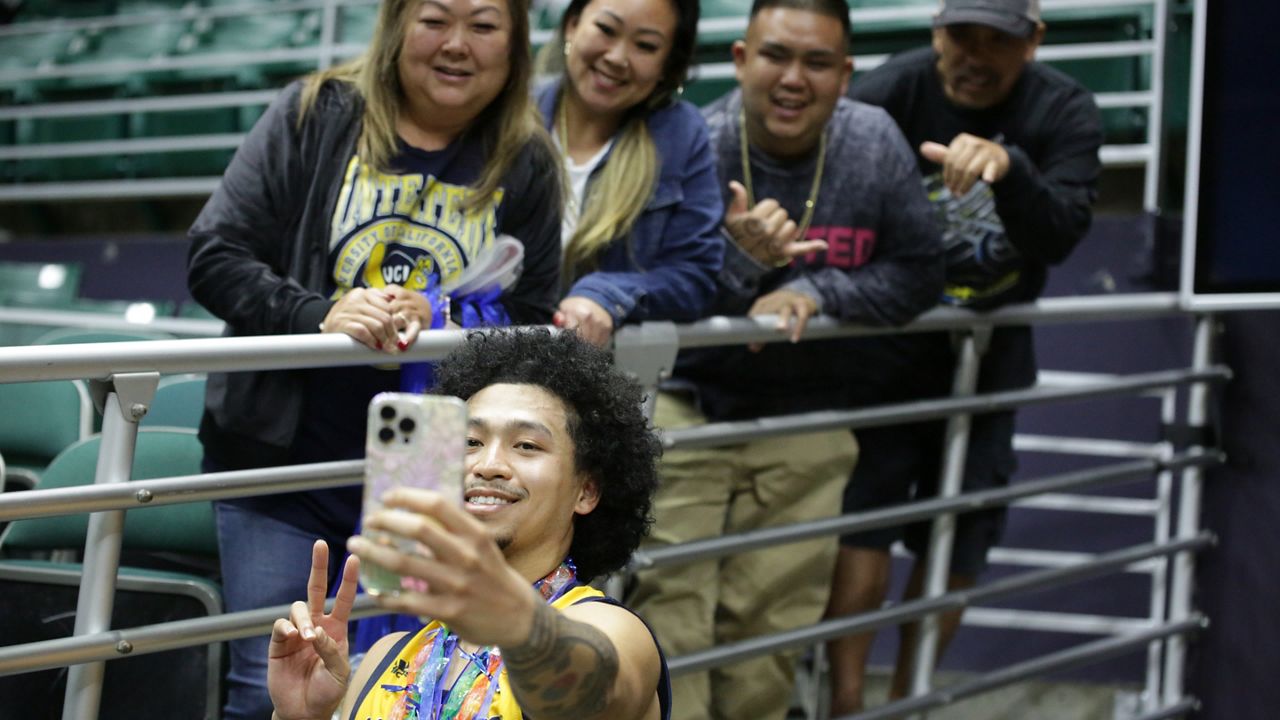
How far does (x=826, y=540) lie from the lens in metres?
3.09

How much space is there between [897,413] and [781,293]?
34 cm

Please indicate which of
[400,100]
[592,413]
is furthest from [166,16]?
[592,413]

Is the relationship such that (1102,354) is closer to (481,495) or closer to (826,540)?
(826,540)

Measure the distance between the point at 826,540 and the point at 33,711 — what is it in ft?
5.13

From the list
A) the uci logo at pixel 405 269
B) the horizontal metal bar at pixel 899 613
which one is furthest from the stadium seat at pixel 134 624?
the horizontal metal bar at pixel 899 613

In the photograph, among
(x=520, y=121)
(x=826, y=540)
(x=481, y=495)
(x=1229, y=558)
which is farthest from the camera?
(x=1229, y=558)

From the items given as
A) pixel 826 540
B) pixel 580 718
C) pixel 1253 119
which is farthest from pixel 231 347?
pixel 1253 119

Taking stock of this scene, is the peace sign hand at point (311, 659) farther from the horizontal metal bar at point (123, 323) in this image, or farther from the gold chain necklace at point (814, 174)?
the horizontal metal bar at point (123, 323)

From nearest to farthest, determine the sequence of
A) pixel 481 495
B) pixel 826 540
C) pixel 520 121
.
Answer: pixel 481 495 → pixel 520 121 → pixel 826 540

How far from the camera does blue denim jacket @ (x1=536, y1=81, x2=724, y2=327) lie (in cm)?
269

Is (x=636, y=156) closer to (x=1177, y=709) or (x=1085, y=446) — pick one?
(x=1177, y=709)

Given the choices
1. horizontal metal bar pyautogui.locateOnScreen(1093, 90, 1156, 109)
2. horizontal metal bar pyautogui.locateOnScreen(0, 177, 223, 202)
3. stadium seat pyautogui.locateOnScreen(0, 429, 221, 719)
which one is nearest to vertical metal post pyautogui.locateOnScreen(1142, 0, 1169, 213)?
horizontal metal bar pyautogui.locateOnScreen(1093, 90, 1156, 109)

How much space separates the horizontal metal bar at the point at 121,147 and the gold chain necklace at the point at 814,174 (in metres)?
4.24

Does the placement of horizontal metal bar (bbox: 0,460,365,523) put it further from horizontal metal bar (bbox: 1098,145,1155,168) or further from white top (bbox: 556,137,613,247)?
horizontal metal bar (bbox: 1098,145,1155,168)
